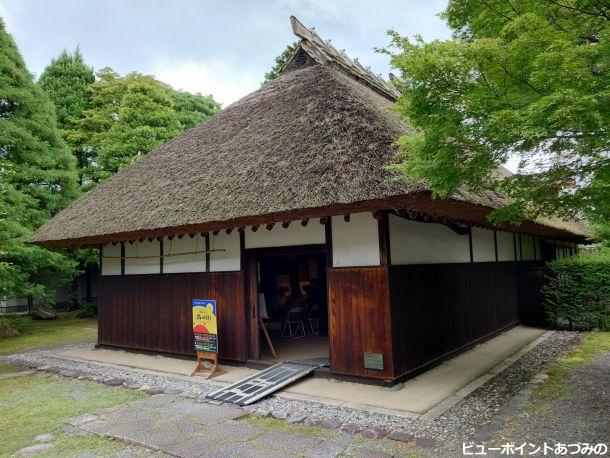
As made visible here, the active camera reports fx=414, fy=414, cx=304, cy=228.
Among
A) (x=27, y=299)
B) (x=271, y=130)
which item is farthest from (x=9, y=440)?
(x=27, y=299)

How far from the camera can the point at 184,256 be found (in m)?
7.74

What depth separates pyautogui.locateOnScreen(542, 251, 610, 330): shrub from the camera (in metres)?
9.08

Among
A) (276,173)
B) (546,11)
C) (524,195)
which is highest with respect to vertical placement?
(546,11)

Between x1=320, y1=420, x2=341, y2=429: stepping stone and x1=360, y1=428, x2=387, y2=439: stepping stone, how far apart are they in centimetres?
31

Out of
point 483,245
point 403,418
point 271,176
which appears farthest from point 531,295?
point 271,176

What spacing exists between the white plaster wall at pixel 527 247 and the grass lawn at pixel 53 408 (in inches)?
404

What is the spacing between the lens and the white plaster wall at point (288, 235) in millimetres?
6125

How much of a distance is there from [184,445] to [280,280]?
7.19m

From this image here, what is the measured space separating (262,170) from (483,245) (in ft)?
17.5

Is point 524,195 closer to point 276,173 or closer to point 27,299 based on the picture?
point 276,173

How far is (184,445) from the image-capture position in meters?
3.76

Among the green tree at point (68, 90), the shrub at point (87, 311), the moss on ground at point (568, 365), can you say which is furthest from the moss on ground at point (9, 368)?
the green tree at point (68, 90)

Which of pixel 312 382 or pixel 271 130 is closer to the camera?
pixel 312 382

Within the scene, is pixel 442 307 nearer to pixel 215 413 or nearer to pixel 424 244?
pixel 424 244
